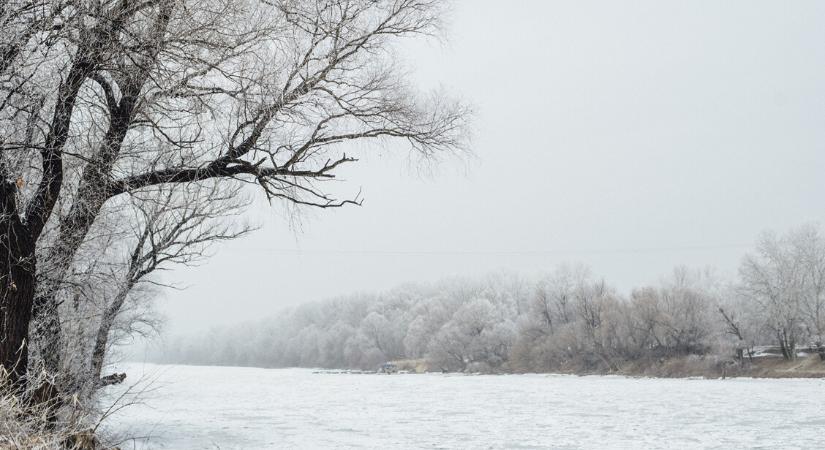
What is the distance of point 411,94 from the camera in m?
7.10

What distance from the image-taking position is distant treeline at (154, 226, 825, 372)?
172 feet

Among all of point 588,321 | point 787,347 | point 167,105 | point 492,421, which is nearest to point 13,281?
point 167,105

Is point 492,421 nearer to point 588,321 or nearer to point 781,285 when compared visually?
point 781,285

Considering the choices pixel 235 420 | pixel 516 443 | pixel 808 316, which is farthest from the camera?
pixel 808 316

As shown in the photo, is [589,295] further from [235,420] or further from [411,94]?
[411,94]

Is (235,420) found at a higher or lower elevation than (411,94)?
lower

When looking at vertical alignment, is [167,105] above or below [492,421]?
above

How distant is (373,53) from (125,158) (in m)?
2.88

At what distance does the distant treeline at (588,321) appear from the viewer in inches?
2062

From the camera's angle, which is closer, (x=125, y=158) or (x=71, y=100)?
(x=71, y=100)

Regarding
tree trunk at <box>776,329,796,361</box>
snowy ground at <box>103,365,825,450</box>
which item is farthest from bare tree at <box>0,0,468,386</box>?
tree trunk at <box>776,329,796,361</box>

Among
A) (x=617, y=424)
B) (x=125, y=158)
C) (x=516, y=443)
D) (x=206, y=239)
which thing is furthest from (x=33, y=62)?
(x=617, y=424)

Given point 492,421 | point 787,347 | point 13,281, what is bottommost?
point 492,421

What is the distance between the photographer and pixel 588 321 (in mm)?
65375
